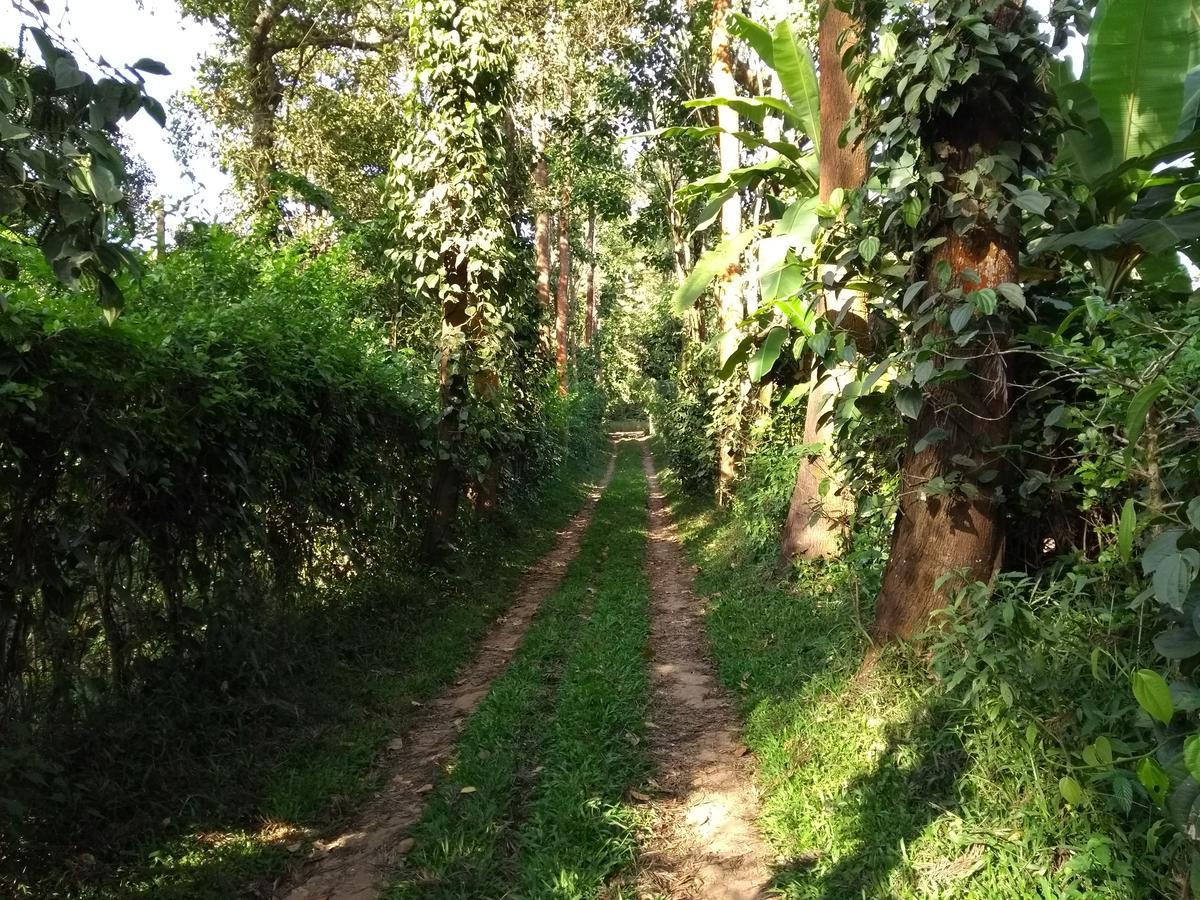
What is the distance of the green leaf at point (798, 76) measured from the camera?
21.0ft

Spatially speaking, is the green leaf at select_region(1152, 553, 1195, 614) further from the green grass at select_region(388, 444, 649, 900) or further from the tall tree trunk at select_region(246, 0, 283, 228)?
the tall tree trunk at select_region(246, 0, 283, 228)

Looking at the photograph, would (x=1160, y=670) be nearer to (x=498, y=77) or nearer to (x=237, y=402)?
(x=237, y=402)

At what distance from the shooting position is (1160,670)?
2.97m

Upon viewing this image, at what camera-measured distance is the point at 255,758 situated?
4547mm

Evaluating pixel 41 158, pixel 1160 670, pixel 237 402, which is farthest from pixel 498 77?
pixel 1160 670

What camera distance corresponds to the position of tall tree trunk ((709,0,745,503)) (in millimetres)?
11508

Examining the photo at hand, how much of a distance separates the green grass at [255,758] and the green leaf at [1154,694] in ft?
11.9

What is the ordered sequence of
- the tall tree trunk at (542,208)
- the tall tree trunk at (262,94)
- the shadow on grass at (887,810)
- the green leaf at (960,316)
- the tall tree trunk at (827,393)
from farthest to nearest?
the tall tree trunk at (542,208)
the tall tree trunk at (262,94)
the tall tree trunk at (827,393)
the green leaf at (960,316)
the shadow on grass at (887,810)

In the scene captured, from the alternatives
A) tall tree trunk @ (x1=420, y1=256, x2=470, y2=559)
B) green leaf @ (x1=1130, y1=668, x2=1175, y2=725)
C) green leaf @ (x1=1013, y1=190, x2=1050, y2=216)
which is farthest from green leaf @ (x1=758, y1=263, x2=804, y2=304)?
tall tree trunk @ (x1=420, y1=256, x2=470, y2=559)

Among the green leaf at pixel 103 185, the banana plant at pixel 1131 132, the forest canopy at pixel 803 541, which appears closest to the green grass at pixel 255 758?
the forest canopy at pixel 803 541

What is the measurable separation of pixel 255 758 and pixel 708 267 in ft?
15.7

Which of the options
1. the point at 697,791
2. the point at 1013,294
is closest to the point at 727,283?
the point at 1013,294

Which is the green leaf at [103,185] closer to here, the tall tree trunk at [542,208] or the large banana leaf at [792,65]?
the large banana leaf at [792,65]

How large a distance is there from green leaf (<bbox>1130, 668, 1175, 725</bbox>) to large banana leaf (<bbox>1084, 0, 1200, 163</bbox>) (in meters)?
3.54
